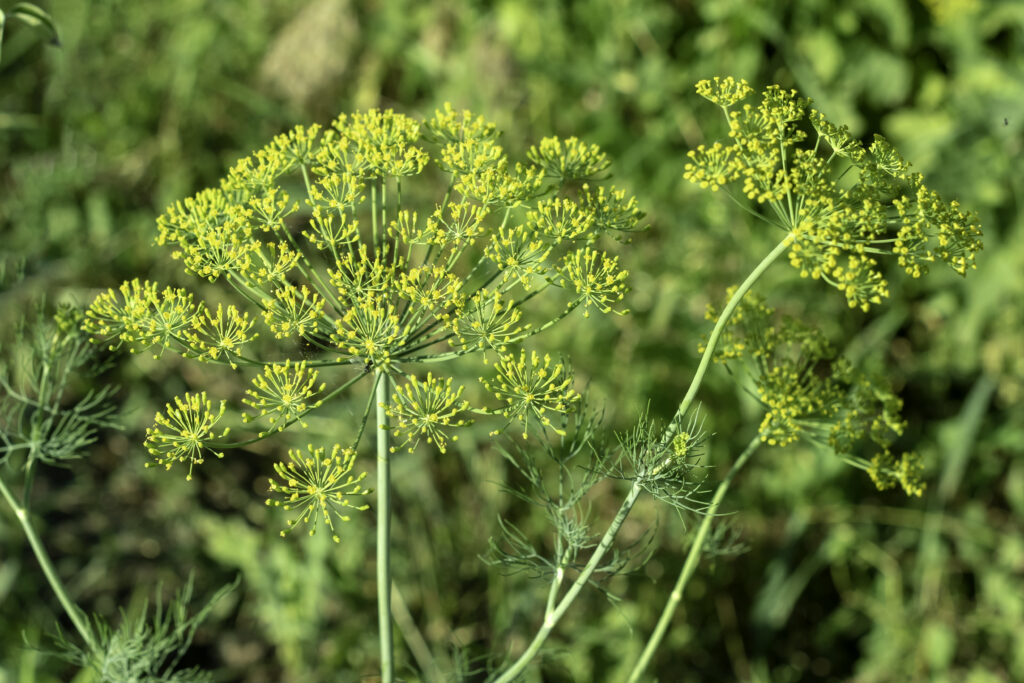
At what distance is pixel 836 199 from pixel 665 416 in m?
2.43

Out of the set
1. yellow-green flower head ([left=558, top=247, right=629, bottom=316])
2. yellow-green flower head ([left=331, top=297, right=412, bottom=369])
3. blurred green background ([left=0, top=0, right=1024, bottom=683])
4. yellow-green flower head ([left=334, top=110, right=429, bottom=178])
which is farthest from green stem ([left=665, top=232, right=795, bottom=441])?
blurred green background ([left=0, top=0, right=1024, bottom=683])

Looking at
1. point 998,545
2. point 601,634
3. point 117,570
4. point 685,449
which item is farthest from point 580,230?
point 117,570

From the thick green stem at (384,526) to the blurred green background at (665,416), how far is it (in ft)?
5.79

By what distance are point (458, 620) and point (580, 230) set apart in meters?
2.78

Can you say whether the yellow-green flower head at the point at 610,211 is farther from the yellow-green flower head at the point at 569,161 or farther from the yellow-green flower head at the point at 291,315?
the yellow-green flower head at the point at 291,315

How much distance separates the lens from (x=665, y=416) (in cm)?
412

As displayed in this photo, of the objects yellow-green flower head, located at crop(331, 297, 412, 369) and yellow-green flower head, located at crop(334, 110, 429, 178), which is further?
yellow-green flower head, located at crop(334, 110, 429, 178)

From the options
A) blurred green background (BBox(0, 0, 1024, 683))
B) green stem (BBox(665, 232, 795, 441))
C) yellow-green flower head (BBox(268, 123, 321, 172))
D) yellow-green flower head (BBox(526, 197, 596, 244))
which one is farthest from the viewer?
blurred green background (BBox(0, 0, 1024, 683))

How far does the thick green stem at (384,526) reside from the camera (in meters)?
1.82

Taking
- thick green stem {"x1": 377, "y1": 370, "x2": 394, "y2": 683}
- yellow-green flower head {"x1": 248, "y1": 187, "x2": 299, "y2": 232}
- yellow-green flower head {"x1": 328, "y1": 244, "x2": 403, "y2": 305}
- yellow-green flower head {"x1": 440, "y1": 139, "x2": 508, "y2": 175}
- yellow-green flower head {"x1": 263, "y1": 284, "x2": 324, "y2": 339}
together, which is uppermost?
yellow-green flower head {"x1": 440, "y1": 139, "x2": 508, "y2": 175}

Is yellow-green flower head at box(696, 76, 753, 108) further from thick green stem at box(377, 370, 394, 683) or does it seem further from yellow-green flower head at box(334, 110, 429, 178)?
thick green stem at box(377, 370, 394, 683)

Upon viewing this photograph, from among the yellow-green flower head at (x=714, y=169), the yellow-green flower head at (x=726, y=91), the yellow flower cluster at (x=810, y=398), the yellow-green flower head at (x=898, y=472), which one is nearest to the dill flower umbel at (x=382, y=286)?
the yellow-green flower head at (x=714, y=169)

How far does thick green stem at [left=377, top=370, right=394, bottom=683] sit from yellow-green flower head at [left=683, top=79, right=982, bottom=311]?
795 millimetres

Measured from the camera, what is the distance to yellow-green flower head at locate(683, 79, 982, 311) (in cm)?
168
